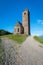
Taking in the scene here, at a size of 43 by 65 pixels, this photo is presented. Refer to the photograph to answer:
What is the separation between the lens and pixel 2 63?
10.8 metres

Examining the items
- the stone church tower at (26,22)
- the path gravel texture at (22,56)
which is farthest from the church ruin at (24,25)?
the path gravel texture at (22,56)

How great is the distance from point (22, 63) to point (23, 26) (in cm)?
5765

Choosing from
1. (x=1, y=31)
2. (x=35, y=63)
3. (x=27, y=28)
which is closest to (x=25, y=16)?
(x=27, y=28)

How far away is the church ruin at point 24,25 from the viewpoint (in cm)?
6606

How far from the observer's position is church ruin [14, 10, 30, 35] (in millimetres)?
66062

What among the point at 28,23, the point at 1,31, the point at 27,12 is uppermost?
the point at 27,12

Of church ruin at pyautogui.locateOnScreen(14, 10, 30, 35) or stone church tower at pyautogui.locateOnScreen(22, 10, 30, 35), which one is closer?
church ruin at pyautogui.locateOnScreen(14, 10, 30, 35)

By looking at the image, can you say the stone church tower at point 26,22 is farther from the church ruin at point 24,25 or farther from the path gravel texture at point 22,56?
the path gravel texture at point 22,56

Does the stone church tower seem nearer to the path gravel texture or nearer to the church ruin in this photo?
the church ruin

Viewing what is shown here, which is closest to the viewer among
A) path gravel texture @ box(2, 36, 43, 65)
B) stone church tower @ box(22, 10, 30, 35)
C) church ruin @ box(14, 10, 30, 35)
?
path gravel texture @ box(2, 36, 43, 65)

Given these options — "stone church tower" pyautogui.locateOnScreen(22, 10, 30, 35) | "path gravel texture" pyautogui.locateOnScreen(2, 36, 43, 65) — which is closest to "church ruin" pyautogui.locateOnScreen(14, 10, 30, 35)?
"stone church tower" pyautogui.locateOnScreen(22, 10, 30, 35)

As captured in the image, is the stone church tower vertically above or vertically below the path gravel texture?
above

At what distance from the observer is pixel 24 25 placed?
224 feet

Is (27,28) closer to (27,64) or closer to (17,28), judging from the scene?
(17,28)
